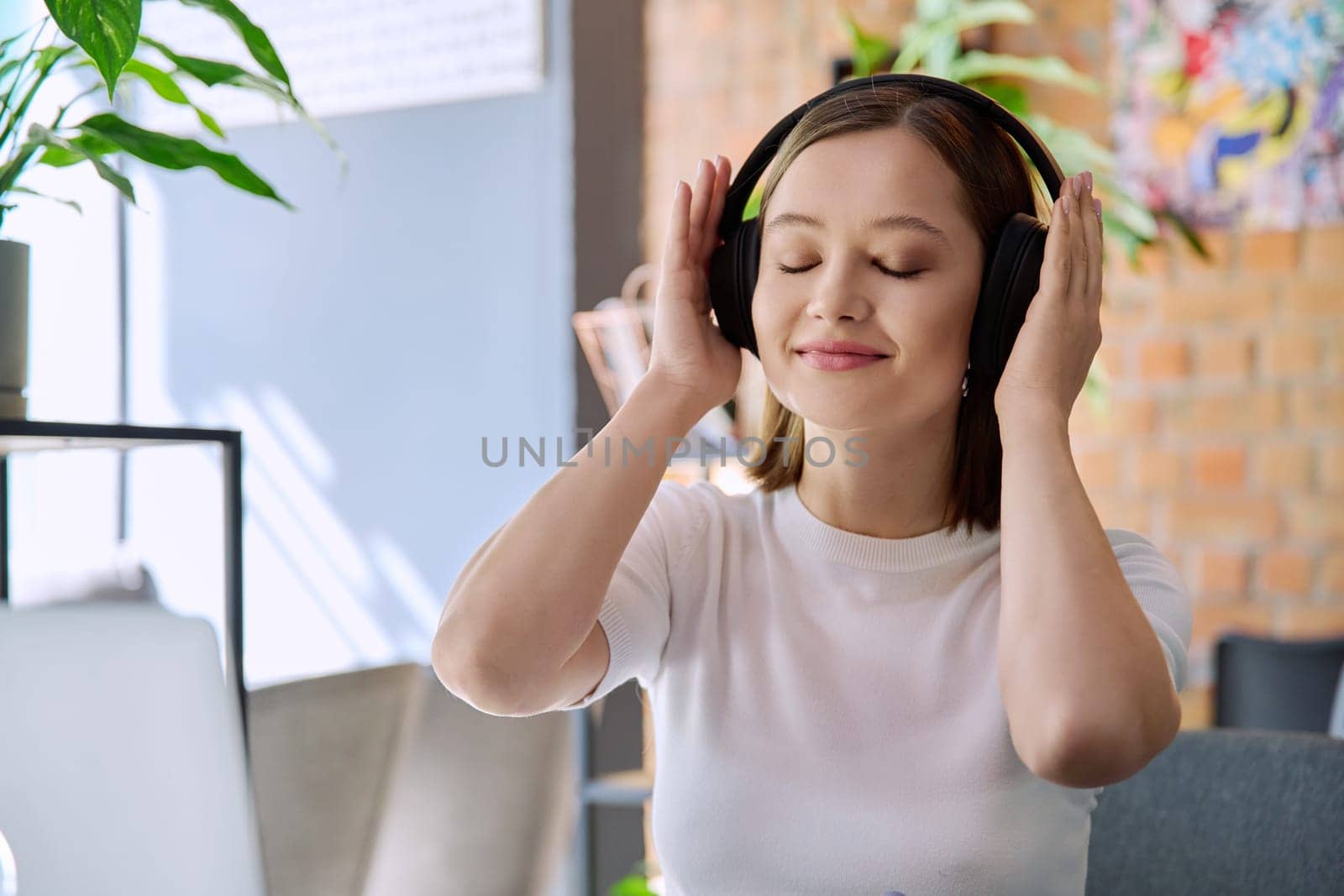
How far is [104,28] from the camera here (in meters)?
0.94

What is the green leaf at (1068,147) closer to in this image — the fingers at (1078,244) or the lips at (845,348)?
the fingers at (1078,244)

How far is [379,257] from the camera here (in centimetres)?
272

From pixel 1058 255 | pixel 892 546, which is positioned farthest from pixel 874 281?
pixel 892 546

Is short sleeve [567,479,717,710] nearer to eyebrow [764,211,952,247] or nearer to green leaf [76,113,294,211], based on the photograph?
eyebrow [764,211,952,247]

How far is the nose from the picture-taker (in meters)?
0.91

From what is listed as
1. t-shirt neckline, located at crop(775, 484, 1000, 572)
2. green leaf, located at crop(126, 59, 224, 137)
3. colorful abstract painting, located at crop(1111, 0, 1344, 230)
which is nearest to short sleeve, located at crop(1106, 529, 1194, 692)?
t-shirt neckline, located at crop(775, 484, 1000, 572)

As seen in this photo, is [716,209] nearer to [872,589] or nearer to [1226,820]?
[872,589]

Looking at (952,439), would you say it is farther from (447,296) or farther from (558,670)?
(447,296)

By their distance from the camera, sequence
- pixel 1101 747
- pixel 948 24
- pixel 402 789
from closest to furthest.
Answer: pixel 1101 747 → pixel 402 789 → pixel 948 24

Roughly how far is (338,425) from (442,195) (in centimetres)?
58

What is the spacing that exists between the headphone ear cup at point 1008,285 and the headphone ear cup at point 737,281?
0.18 meters

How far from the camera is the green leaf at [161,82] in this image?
1.12m

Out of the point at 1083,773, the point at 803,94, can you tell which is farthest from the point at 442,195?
the point at 1083,773

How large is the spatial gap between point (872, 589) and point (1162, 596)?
235 mm
